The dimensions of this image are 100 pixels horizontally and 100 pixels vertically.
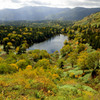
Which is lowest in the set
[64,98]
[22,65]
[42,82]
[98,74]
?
[22,65]

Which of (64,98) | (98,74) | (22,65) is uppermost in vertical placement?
(64,98)

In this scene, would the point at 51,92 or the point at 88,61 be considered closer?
the point at 51,92

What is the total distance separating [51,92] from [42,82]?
100 inches

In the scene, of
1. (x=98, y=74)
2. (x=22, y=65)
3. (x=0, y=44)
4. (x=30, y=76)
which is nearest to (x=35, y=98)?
(x=30, y=76)

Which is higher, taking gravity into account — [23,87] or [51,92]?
[23,87]

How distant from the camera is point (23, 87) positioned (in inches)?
593

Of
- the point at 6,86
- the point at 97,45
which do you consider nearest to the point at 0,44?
the point at 97,45

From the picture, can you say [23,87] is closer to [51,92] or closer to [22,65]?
[51,92]

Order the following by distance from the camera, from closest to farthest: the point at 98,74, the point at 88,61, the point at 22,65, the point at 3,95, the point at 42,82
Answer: the point at 3,95, the point at 42,82, the point at 98,74, the point at 88,61, the point at 22,65

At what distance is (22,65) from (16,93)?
42220mm

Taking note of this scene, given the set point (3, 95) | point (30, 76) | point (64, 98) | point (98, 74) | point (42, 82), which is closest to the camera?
point (3, 95)

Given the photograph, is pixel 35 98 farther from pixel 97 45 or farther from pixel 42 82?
pixel 97 45

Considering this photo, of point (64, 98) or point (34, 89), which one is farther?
point (34, 89)

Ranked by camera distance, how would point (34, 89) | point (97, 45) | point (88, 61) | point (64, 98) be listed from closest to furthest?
point (64, 98) < point (34, 89) < point (88, 61) < point (97, 45)
